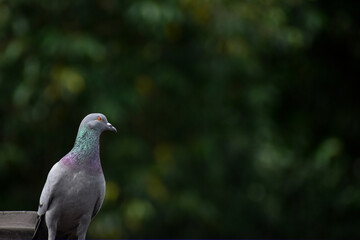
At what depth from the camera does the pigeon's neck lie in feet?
9.09

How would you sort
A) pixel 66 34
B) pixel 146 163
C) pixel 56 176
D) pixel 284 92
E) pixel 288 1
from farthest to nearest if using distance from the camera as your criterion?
pixel 284 92 < pixel 288 1 < pixel 146 163 < pixel 66 34 < pixel 56 176

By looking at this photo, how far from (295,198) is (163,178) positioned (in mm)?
2875

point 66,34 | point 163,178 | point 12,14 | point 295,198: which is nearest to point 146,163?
point 163,178

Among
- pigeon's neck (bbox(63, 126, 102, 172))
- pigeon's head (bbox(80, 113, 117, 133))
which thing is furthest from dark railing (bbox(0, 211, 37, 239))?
pigeon's head (bbox(80, 113, 117, 133))

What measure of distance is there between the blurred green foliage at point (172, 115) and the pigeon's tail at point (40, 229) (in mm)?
5017

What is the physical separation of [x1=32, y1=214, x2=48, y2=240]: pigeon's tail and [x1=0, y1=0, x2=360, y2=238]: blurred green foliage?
502 centimetres

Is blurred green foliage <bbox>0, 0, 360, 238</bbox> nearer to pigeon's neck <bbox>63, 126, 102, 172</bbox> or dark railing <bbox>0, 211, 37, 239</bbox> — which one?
pigeon's neck <bbox>63, 126, 102, 172</bbox>

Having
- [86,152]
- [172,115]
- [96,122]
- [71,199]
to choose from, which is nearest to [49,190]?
[71,199]

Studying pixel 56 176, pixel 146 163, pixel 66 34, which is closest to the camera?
pixel 56 176

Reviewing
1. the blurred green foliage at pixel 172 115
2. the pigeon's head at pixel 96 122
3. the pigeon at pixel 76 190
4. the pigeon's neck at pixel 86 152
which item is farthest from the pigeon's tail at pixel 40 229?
the blurred green foliage at pixel 172 115

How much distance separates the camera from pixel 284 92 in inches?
484

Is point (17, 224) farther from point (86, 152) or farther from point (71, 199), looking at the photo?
point (86, 152)

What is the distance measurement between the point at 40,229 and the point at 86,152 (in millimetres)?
377

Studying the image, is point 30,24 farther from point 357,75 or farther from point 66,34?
point 357,75
